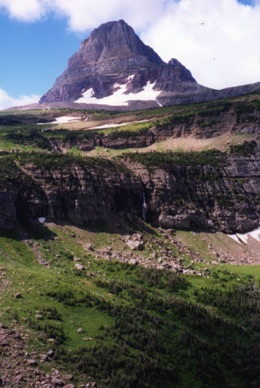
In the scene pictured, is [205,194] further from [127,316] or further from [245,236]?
[127,316]

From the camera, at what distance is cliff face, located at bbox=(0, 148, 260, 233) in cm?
9412

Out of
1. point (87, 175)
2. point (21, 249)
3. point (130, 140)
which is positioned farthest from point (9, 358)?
point (130, 140)

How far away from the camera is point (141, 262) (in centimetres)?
8550

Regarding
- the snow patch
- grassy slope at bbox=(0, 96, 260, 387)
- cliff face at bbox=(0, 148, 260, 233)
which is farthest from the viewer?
the snow patch

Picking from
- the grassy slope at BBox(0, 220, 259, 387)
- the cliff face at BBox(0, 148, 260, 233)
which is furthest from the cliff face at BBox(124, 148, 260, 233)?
the grassy slope at BBox(0, 220, 259, 387)

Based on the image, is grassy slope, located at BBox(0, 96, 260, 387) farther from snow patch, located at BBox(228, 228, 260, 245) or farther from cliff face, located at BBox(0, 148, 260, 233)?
snow patch, located at BBox(228, 228, 260, 245)

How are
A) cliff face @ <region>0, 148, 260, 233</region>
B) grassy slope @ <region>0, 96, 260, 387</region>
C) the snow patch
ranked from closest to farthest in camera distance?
grassy slope @ <region>0, 96, 260, 387</region> < cliff face @ <region>0, 148, 260, 233</region> < the snow patch

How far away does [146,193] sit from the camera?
374 ft

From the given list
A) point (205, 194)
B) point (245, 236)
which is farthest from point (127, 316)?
point (205, 194)

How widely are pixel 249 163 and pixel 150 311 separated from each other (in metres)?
80.2

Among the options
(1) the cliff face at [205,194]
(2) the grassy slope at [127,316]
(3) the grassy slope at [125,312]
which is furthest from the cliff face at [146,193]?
(2) the grassy slope at [127,316]

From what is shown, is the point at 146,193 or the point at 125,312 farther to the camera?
the point at 146,193

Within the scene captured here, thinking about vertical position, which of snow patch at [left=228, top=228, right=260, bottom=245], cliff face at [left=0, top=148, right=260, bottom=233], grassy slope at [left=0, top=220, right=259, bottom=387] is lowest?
snow patch at [left=228, top=228, right=260, bottom=245]

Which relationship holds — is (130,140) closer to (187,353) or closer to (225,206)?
(225,206)
